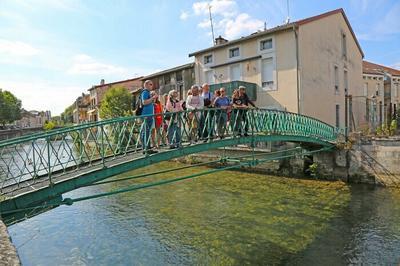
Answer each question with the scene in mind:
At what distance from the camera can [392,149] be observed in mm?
13102

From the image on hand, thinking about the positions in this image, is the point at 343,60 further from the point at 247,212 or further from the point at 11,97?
the point at 11,97

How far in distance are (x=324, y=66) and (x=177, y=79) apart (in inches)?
426

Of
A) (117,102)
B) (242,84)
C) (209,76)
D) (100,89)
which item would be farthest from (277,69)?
(100,89)

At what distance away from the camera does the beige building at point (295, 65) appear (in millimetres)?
16859

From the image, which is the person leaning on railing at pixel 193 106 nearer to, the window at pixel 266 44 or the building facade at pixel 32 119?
the window at pixel 266 44

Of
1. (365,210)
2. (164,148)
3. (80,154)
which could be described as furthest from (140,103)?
(365,210)

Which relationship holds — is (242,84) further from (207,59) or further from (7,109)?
(7,109)

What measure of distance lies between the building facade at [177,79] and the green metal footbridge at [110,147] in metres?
12.5

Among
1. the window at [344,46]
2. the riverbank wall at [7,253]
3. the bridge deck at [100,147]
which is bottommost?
the riverbank wall at [7,253]

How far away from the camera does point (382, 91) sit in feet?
92.9

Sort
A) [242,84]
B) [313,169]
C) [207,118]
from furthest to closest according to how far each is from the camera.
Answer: [242,84]
[313,169]
[207,118]

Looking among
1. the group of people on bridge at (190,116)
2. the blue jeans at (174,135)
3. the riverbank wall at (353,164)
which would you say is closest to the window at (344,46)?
the riverbank wall at (353,164)

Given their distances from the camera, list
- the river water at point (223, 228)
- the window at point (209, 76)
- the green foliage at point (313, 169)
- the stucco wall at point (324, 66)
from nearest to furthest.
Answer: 1. the river water at point (223, 228)
2. the green foliage at point (313, 169)
3. the stucco wall at point (324, 66)
4. the window at point (209, 76)

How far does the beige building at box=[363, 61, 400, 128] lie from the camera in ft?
86.4
